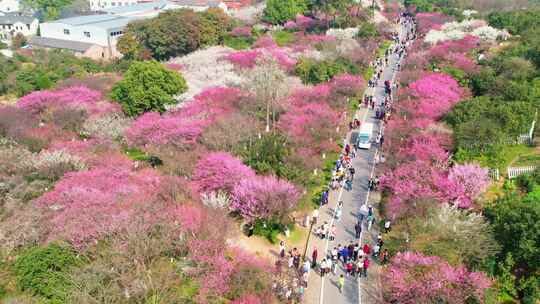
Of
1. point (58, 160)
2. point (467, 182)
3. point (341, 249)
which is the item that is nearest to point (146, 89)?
point (58, 160)

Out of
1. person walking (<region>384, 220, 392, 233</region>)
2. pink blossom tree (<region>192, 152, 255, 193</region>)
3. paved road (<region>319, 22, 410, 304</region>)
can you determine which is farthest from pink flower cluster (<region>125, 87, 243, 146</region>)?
person walking (<region>384, 220, 392, 233</region>)

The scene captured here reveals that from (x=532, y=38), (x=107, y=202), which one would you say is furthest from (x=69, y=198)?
(x=532, y=38)

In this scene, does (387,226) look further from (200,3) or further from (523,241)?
(200,3)

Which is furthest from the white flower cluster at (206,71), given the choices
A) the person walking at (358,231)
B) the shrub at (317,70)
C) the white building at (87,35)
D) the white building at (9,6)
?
the white building at (9,6)

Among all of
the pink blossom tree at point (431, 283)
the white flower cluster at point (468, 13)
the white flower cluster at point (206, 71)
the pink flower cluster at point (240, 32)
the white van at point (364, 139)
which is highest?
the white flower cluster at point (468, 13)

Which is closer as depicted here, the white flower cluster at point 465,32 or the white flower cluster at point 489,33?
the white flower cluster at point 489,33

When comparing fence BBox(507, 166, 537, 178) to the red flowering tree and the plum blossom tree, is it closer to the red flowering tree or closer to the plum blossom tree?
the red flowering tree

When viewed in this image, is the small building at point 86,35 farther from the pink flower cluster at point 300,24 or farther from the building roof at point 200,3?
the pink flower cluster at point 300,24
